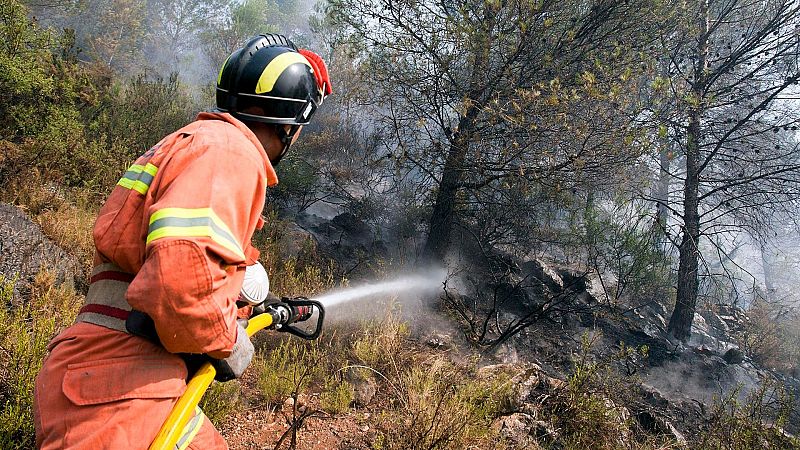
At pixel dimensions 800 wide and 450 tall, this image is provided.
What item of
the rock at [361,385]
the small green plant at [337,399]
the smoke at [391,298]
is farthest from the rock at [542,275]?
the small green plant at [337,399]

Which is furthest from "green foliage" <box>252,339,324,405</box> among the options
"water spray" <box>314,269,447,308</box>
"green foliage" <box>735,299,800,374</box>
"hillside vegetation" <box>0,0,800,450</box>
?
"green foliage" <box>735,299,800,374</box>

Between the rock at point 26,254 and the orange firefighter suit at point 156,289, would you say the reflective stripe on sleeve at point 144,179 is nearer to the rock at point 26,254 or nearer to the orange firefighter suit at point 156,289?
the orange firefighter suit at point 156,289

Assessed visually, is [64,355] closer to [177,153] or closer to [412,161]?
[177,153]

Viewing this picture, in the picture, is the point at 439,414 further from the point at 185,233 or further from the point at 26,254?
the point at 26,254

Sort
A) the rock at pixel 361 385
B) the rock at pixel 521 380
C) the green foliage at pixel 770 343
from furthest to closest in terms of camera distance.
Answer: the green foliage at pixel 770 343, the rock at pixel 521 380, the rock at pixel 361 385

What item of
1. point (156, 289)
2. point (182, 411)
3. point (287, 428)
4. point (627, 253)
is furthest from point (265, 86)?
point (627, 253)

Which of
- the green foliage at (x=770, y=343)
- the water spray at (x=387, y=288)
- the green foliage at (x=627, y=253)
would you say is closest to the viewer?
the water spray at (x=387, y=288)

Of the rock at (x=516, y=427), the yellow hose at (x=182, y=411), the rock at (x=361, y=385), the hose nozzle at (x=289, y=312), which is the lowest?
the rock at (x=361, y=385)

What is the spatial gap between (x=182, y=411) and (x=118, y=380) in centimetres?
21

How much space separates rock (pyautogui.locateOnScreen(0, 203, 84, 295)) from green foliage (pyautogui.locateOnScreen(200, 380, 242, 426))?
6.11ft

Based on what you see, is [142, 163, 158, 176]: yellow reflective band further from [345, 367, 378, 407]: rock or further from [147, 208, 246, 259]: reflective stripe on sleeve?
[345, 367, 378, 407]: rock

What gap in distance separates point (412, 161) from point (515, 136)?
5.54ft

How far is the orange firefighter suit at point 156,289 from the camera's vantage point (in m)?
1.12

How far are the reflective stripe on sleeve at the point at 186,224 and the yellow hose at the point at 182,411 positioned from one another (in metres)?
0.52
